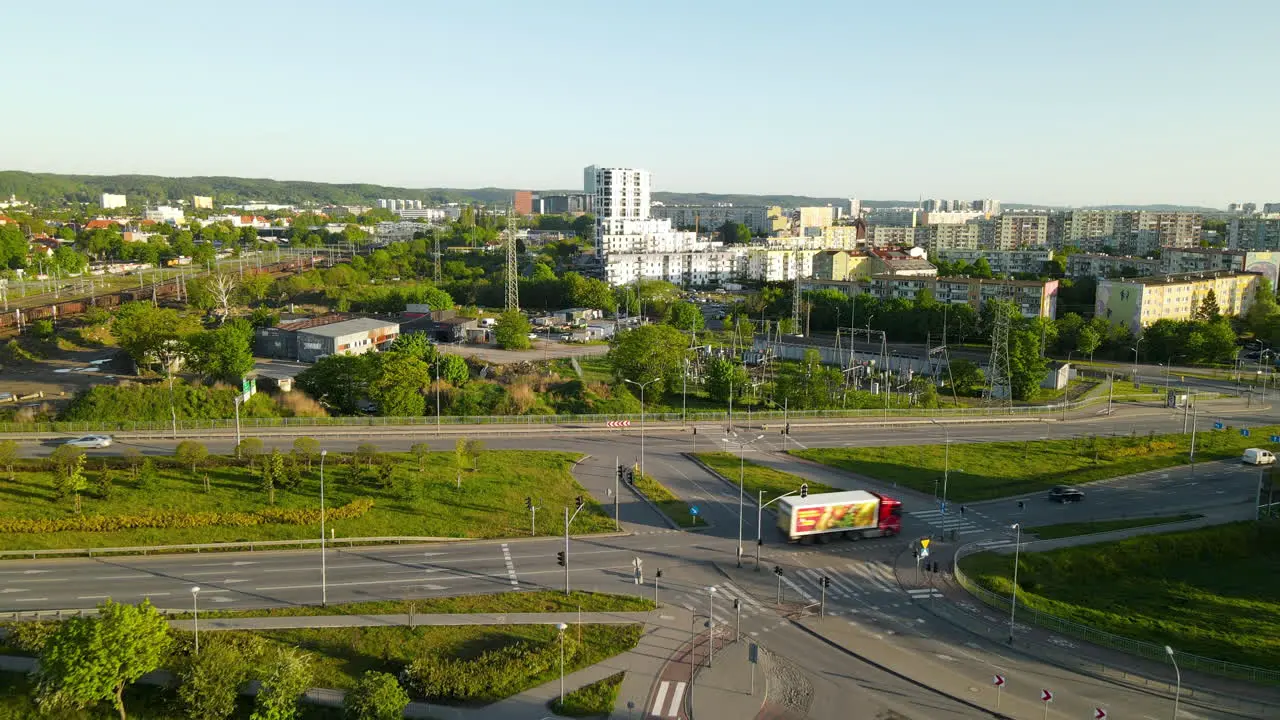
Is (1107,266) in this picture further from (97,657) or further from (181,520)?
(97,657)

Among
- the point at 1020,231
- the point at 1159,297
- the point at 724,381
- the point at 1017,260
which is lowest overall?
the point at 724,381

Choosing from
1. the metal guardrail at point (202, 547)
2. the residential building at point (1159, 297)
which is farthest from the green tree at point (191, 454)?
the residential building at point (1159, 297)

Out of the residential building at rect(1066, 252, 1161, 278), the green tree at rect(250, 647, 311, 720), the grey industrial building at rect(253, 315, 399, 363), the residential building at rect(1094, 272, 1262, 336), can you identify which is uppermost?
the residential building at rect(1066, 252, 1161, 278)

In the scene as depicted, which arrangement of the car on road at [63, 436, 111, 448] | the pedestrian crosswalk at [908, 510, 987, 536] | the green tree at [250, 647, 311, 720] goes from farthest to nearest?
the car on road at [63, 436, 111, 448] < the pedestrian crosswalk at [908, 510, 987, 536] < the green tree at [250, 647, 311, 720]

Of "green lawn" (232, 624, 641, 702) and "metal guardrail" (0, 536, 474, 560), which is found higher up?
"metal guardrail" (0, 536, 474, 560)

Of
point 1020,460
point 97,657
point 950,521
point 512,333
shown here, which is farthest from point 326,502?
point 512,333

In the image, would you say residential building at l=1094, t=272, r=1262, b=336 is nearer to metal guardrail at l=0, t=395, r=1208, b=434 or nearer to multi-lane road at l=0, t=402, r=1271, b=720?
metal guardrail at l=0, t=395, r=1208, b=434

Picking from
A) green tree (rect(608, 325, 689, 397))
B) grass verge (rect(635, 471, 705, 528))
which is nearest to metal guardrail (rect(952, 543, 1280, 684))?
grass verge (rect(635, 471, 705, 528))
